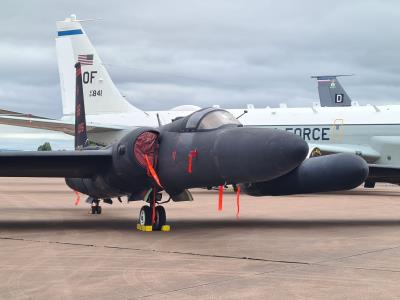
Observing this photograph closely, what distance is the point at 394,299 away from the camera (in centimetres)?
548

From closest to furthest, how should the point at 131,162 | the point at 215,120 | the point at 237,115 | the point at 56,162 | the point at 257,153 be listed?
1. the point at 257,153
2. the point at 215,120
3. the point at 131,162
4. the point at 56,162
5. the point at 237,115

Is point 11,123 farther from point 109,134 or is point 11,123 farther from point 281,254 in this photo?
point 281,254

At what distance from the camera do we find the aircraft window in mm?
10750

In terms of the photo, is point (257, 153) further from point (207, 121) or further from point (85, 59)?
point (85, 59)

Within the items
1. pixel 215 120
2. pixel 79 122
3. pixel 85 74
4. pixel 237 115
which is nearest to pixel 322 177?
pixel 215 120

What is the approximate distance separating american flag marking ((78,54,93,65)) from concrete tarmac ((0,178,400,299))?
18.0 meters

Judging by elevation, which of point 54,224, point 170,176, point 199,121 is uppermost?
point 199,121

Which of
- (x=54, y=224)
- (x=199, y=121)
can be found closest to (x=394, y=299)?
(x=199, y=121)

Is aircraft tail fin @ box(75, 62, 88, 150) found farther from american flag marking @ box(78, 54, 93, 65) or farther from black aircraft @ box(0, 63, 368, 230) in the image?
american flag marking @ box(78, 54, 93, 65)

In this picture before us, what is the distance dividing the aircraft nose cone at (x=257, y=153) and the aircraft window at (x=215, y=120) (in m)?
0.67

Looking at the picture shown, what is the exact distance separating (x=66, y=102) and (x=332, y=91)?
4757 centimetres

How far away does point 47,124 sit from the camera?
33.0m

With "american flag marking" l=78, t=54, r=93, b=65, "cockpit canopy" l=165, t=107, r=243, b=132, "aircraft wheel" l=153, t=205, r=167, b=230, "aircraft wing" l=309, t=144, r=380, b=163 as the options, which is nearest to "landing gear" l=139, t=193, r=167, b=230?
"aircraft wheel" l=153, t=205, r=167, b=230

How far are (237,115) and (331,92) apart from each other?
45.0 meters
